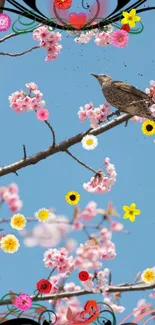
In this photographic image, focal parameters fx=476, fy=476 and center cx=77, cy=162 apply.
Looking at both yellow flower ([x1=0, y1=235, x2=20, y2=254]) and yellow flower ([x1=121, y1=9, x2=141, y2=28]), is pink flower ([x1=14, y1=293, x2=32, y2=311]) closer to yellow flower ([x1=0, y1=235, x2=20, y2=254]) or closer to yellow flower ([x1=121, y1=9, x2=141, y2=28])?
yellow flower ([x1=0, y1=235, x2=20, y2=254])

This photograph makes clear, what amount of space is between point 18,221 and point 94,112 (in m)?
1.41

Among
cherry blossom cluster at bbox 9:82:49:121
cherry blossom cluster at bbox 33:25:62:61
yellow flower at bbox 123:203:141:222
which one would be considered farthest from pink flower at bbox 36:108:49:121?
yellow flower at bbox 123:203:141:222

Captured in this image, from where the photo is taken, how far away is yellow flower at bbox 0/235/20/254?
438cm

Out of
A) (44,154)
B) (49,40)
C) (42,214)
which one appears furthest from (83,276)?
(49,40)

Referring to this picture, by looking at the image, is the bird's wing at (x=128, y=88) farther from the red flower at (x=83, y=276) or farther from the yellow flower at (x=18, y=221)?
the red flower at (x=83, y=276)

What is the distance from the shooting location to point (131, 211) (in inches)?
164

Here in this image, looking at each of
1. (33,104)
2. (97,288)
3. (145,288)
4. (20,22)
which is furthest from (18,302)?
(20,22)

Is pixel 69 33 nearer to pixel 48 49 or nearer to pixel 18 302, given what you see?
pixel 48 49

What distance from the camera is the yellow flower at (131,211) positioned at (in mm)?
4145

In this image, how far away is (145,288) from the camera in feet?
14.5

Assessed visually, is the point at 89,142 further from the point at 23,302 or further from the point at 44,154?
the point at 23,302

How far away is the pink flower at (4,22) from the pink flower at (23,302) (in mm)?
2428

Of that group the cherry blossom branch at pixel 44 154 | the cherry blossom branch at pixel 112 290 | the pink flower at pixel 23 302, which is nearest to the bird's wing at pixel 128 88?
the cherry blossom branch at pixel 44 154

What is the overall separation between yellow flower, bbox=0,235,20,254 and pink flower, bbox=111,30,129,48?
2201mm
